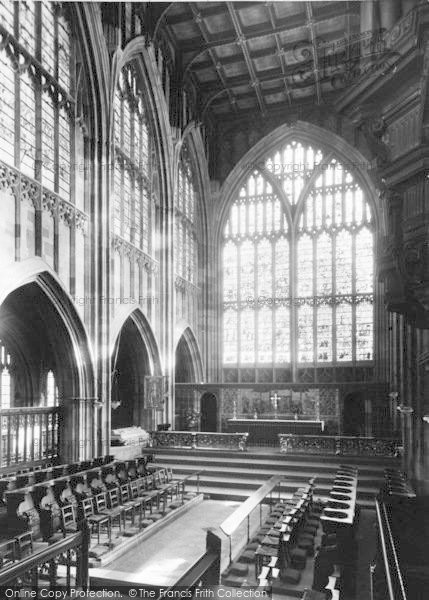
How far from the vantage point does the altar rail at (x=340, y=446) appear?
A: 51.6ft

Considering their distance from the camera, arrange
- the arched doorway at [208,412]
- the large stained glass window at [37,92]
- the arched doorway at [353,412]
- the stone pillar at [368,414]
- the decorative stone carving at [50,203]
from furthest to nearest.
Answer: the arched doorway at [208,412]
the arched doorway at [353,412]
the stone pillar at [368,414]
the decorative stone carving at [50,203]
the large stained glass window at [37,92]

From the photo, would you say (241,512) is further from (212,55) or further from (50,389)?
(212,55)

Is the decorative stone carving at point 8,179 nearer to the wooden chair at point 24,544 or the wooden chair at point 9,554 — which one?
the wooden chair at point 24,544

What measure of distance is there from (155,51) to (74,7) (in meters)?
6.10

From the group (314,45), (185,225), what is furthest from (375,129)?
(185,225)

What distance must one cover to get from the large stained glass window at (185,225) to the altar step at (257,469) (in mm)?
9884

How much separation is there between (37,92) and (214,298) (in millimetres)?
15426

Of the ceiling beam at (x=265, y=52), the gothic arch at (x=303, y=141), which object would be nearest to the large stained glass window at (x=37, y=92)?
the ceiling beam at (x=265, y=52)

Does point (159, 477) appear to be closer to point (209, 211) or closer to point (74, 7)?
point (74, 7)

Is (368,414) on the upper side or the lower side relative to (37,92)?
lower

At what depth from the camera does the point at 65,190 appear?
14.8 meters

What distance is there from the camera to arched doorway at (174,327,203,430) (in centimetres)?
2261

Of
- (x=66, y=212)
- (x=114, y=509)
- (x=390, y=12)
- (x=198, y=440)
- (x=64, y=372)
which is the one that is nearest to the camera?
(x=390, y=12)

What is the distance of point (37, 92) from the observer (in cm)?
1375
